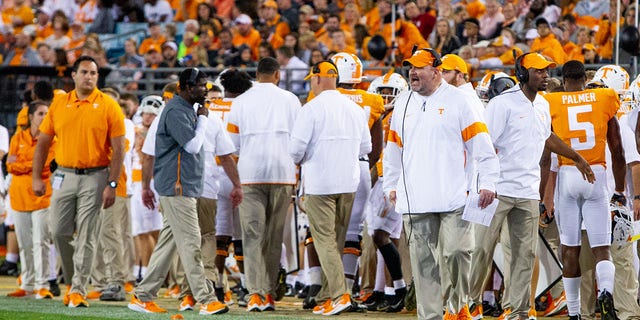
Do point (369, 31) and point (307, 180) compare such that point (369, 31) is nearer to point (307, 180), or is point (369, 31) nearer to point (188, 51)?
point (188, 51)

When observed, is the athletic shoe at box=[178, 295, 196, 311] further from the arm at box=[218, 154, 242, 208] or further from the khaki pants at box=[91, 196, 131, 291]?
the khaki pants at box=[91, 196, 131, 291]

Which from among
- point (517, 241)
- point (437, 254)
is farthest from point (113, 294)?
point (437, 254)

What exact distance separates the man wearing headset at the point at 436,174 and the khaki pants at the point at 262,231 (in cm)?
323

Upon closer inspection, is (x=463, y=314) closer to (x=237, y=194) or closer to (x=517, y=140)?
(x=517, y=140)

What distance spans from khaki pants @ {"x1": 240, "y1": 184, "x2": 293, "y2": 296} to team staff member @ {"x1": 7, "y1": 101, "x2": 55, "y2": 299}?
2.78 metres

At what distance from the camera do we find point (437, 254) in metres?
9.57

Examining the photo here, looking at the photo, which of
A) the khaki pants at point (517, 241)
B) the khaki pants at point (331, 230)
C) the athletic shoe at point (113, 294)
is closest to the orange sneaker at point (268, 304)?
the khaki pants at point (331, 230)

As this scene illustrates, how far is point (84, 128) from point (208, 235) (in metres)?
1.66

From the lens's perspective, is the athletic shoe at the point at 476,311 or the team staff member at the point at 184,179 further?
the team staff member at the point at 184,179

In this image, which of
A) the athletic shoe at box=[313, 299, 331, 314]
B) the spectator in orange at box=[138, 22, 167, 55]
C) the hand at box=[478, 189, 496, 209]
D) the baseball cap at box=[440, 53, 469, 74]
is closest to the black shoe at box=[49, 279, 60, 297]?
the athletic shoe at box=[313, 299, 331, 314]

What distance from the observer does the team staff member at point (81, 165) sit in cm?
1261

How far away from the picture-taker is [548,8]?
64.8ft

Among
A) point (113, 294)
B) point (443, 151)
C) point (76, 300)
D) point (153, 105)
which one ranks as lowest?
point (113, 294)

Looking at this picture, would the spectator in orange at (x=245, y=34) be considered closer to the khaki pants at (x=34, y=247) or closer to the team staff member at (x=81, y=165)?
the khaki pants at (x=34, y=247)
